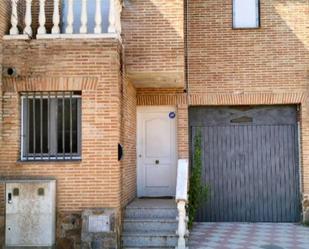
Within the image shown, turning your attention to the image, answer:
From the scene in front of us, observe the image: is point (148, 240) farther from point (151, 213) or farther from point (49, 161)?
point (49, 161)

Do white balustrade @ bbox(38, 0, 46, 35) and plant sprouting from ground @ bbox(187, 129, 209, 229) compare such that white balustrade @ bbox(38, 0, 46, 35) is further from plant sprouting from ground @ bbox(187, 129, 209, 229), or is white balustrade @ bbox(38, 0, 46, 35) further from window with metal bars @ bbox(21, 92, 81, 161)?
plant sprouting from ground @ bbox(187, 129, 209, 229)

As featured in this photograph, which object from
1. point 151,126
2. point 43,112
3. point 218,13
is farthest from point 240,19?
point 43,112

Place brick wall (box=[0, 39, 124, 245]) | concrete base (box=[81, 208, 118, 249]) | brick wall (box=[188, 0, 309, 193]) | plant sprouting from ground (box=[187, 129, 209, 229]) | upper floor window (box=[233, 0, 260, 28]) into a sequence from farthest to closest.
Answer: upper floor window (box=[233, 0, 260, 28]), brick wall (box=[188, 0, 309, 193]), plant sprouting from ground (box=[187, 129, 209, 229]), brick wall (box=[0, 39, 124, 245]), concrete base (box=[81, 208, 118, 249])

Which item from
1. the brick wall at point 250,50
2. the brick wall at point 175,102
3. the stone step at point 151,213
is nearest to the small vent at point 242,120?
the brick wall at point 250,50

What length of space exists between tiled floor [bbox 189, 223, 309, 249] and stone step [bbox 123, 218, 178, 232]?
55cm

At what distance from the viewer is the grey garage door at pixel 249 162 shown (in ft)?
34.8

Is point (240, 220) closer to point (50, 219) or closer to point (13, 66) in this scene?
point (50, 219)

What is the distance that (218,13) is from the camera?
10523 mm

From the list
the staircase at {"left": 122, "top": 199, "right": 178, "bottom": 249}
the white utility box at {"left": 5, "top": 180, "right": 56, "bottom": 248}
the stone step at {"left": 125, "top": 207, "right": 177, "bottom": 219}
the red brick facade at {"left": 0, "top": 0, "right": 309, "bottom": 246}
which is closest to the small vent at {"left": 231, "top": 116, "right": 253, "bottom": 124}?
the red brick facade at {"left": 0, "top": 0, "right": 309, "bottom": 246}

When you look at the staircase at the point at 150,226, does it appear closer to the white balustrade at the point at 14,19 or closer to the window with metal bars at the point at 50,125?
the window with metal bars at the point at 50,125

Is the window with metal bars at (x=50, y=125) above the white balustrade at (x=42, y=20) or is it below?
below

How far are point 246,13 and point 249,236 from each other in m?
5.43

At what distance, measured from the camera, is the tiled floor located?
817 centimetres

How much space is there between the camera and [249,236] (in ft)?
29.4
